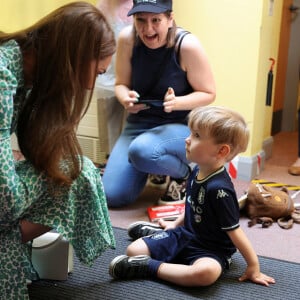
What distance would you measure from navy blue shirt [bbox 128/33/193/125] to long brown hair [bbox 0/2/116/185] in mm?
683

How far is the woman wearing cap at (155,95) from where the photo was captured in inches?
62.4

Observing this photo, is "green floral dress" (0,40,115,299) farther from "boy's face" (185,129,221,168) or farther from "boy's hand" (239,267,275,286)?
"boy's hand" (239,267,275,286)

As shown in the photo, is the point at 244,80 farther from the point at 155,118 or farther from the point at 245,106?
the point at 155,118

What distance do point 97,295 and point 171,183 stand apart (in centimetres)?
71

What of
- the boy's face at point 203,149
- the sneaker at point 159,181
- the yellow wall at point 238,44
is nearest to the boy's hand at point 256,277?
the boy's face at point 203,149

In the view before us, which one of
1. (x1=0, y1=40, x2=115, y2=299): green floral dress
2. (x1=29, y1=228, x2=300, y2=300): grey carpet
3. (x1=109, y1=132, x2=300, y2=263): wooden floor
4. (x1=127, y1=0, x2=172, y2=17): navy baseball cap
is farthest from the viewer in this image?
(x1=127, y1=0, x2=172, y2=17): navy baseball cap

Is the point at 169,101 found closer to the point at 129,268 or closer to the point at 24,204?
the point at 129,268

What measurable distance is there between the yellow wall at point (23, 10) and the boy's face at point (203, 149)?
1.34m

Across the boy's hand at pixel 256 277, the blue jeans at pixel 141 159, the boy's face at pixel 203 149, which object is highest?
the boy's face at pixel 203 149

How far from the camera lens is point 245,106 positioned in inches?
80.0

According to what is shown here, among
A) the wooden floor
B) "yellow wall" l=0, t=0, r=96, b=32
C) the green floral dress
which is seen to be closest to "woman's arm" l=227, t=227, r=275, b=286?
the wooden floor

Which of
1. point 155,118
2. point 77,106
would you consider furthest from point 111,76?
point 77,106

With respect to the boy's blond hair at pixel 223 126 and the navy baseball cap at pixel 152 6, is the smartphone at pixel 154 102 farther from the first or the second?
the boy's blond hair at pixel 223 126

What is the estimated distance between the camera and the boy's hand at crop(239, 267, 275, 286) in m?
1.14
